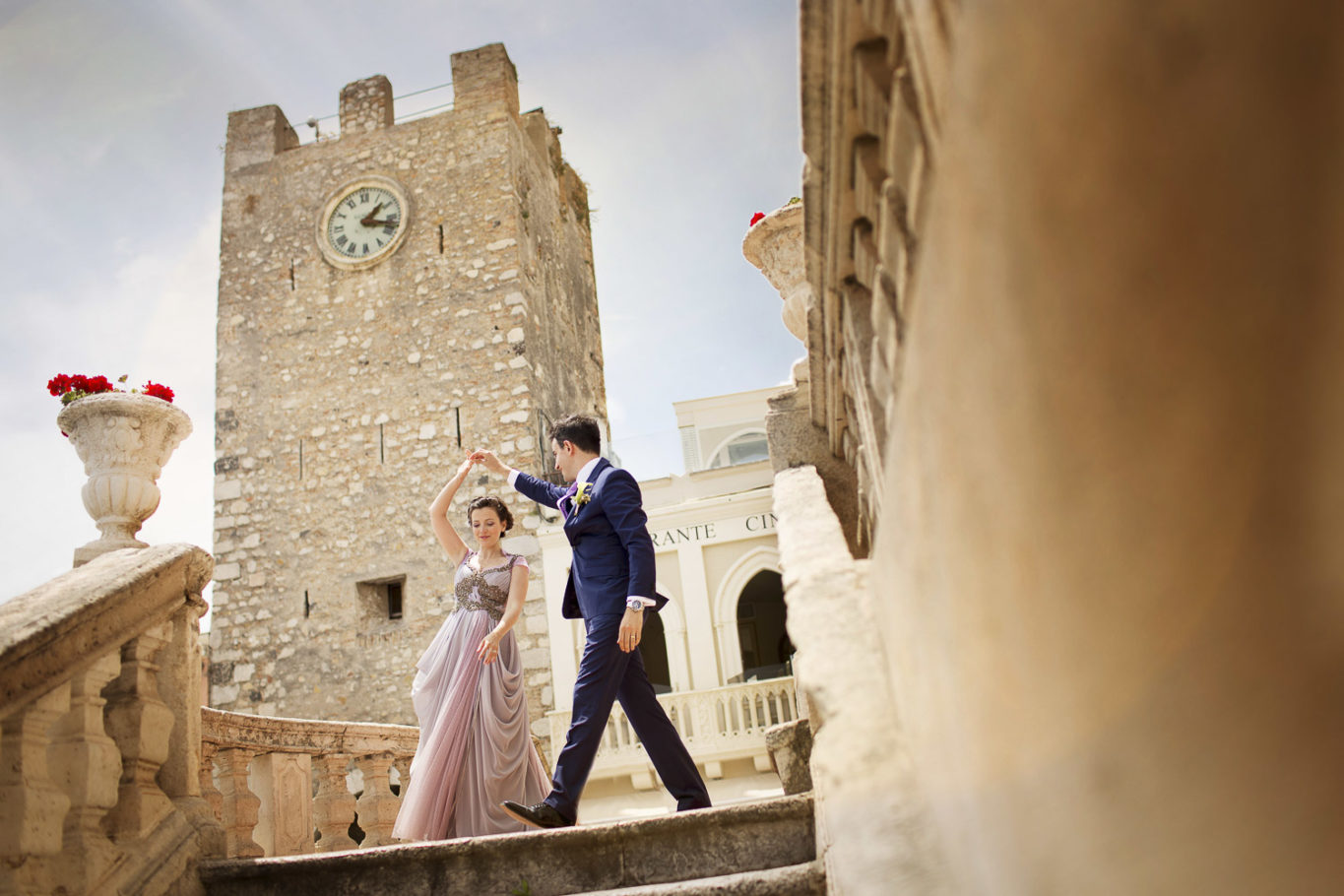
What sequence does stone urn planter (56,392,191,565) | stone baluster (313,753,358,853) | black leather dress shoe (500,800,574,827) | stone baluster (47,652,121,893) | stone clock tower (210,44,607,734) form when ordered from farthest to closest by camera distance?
stone clock tower (210,44,607,734) → stone urn planter (56,392,191,565) → stone baluster (313,753,358,853) → black leather dress shoe (500,800,574,827) → stone baluster (47,652,121,893)

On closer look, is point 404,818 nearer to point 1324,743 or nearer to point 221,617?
point 1324,743

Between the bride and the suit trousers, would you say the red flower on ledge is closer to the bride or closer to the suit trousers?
the bride

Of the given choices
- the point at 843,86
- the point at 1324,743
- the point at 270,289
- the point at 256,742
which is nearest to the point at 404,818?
the point at 256,742

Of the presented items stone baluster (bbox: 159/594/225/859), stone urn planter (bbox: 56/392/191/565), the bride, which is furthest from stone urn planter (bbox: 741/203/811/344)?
stone urn planter (bbox: 56/392/191/565)

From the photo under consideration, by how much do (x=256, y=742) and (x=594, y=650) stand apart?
2481 millimetres

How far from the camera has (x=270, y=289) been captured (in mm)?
14250

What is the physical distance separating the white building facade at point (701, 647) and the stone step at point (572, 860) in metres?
7.70

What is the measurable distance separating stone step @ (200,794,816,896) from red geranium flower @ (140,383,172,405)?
3.97m

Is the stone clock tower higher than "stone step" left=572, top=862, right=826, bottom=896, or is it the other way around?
the stone clock tower

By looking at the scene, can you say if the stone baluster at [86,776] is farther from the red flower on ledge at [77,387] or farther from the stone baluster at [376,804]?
the red flower on ledge at [77,387]

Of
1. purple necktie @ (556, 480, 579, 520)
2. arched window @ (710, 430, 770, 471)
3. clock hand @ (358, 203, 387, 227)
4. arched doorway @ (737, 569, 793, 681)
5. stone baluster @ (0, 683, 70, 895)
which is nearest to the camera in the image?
stone baluster @ (0, 683, 70, 895)

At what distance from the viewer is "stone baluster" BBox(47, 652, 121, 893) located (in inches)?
105

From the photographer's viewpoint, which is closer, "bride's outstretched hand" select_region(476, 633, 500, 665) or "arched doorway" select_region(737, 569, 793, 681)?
"bride's outstretched hand" select_region(476, 633, 500, 665)

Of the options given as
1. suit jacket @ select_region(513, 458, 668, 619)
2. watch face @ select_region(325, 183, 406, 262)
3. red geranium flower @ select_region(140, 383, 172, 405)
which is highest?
watch face @ select_region(325, 183, 406, 262)
